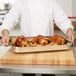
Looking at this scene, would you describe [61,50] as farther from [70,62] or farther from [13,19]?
[13,19]

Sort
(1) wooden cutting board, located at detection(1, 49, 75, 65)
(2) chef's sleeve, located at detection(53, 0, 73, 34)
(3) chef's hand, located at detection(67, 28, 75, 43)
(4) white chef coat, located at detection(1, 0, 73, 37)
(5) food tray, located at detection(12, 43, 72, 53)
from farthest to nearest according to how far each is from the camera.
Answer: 1. (4) white chef coat, located at detection(1, 0, 73, 37)
2. (2) chef's sleeve, located at detection(53, 0, 73, 34)
3. (3) chef's hand, located at detection(67, 28, 75, 43)
4. (5) food tray, located at detection(12, 43, 72, 53)
5. (1) wooden cutting board, located at detection(1, 49, 75, 65)

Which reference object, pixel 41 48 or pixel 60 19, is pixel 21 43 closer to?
pixel 41 48

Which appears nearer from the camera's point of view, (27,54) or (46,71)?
(46,71)

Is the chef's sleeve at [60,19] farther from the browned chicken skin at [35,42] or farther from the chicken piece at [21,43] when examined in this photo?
the chicken piece at [21,43]

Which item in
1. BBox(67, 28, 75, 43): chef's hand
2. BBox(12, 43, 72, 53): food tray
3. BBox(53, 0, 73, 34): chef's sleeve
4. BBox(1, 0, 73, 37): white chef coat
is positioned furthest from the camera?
BBox(1, 0, 73, 37): white chef coat

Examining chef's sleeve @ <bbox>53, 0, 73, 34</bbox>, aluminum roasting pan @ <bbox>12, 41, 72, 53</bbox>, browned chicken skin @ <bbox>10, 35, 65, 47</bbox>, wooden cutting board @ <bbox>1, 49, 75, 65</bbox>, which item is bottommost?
wooden cutting board @ <bbox>1, 49, 75, 65</bbox>

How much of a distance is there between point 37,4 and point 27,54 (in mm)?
832

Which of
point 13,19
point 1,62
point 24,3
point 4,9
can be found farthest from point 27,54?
point 4,9

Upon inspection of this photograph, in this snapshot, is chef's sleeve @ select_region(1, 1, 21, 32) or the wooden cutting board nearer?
the wooden cutting board

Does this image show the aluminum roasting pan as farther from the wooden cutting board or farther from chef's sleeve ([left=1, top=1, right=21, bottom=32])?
chef's sleeve ([left=1, top=1, right=21, bottom=32])

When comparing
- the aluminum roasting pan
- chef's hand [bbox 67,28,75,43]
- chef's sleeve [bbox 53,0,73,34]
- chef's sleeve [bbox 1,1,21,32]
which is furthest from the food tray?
chef's sleeve [bbox 1,1,21,32]

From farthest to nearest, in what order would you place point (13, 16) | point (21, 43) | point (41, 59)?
point (13, 16) → point (21, 43) → point (41, 59)

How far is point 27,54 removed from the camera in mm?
1157

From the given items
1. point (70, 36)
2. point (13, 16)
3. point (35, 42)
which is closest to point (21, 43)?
point (35, 42)
